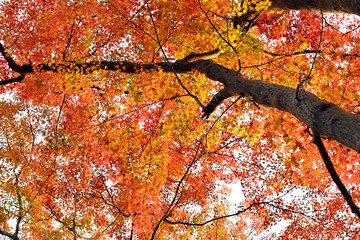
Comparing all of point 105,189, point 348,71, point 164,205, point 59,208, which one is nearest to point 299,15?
point 348,71

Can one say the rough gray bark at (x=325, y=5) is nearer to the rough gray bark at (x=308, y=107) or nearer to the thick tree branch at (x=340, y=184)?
the rough gray bark at (x=308, y=107)

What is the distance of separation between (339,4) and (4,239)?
17.1m

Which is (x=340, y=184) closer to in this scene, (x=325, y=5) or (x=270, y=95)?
(x=270, y=95)

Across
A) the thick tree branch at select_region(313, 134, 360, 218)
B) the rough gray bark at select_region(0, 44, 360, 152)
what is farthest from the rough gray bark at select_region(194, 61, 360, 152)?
the thick tree branch at select_region(313, 134, 360, 218)

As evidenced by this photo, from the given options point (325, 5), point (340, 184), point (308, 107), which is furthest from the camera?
point (325, 5)

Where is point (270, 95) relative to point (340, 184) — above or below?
above

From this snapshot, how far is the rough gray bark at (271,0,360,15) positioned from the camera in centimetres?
371

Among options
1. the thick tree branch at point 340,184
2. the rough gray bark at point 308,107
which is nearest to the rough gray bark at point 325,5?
the rough gray bark at point 308,107

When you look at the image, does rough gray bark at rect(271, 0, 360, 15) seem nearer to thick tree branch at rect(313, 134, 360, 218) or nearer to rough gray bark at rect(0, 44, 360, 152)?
rough gray bark at rect(0, 44, 360, 152)

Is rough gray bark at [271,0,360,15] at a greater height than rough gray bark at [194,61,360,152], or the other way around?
rough gray bark at [271,0,360,15]

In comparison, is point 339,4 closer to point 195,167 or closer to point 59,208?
point 195,167

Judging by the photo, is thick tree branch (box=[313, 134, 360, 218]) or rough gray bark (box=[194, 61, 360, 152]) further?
thick tree branch (box=[313, 134, 360, 218])

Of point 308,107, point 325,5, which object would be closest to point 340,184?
point 308,107

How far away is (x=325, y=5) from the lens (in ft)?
14.8
